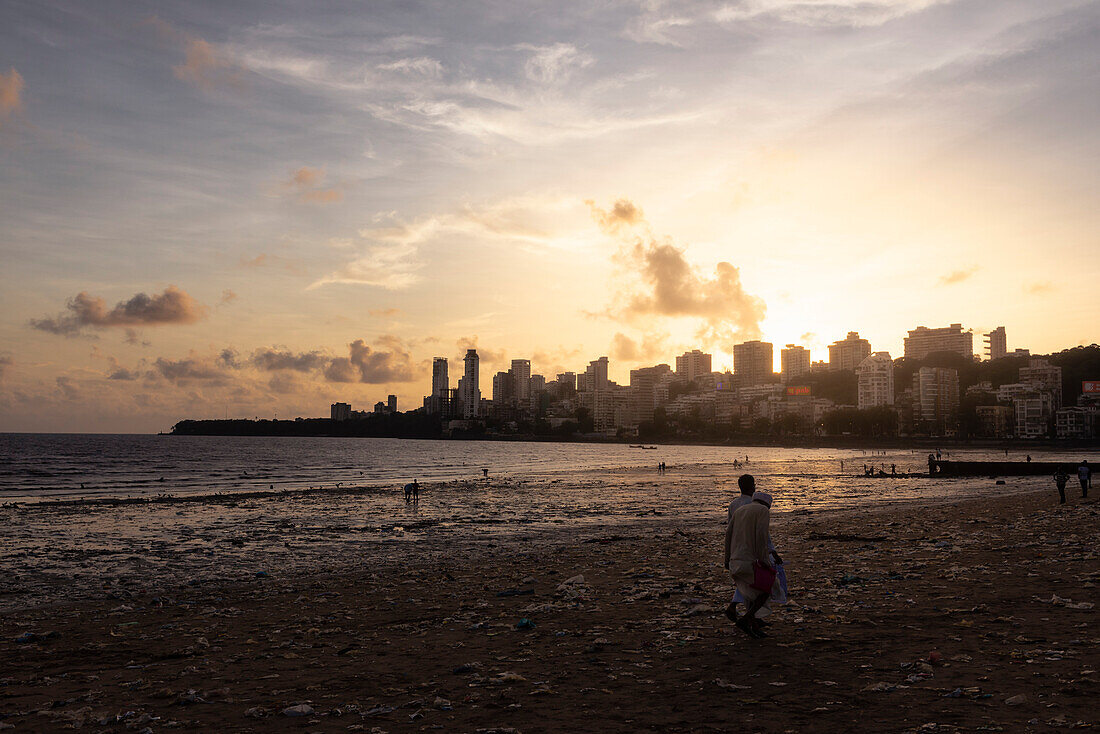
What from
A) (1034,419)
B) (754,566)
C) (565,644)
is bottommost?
(1034,419)

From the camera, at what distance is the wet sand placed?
7.43m

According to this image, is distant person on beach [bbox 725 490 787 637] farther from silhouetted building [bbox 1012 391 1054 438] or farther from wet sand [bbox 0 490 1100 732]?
silhouetted building [bbox 1012 391 1054 438]

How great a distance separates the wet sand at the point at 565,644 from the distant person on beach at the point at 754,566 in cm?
39

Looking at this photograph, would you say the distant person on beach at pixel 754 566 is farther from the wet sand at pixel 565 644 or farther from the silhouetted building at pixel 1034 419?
the silhouetted building at pixel 1034 419

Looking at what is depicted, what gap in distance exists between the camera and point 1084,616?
10.2 metres

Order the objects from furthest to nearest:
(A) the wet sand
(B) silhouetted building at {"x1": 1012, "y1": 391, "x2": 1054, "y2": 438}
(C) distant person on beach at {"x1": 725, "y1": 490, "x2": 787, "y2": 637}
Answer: (B) silhouetted building at {"x1": 1012, "y1": 391, "x2": 1054, "y2": 438}
(C) distant person on beach at {"x1": 725, "y1": 490, "x2": 787, "y2": 637}
(A) the wet sand

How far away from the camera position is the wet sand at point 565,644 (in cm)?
743

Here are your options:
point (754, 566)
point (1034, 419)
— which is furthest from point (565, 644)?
point (1034, 419)

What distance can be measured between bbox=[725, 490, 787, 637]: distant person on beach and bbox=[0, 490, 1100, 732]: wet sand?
0.39 m

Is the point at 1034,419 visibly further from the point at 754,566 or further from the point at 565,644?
the point at 565,644

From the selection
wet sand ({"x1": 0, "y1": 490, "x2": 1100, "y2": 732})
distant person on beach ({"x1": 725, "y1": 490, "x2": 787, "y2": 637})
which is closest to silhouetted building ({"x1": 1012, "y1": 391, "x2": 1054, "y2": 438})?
wet sand ({"x1": 0, "y1": 490, "x2": 1100, "y2": 732})

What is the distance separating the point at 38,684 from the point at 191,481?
61389mm

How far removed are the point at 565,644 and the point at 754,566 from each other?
10.0ft

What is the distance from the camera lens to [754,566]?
403 inches
